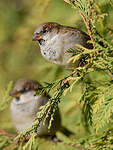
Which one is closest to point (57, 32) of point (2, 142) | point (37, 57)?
point (2, 142)

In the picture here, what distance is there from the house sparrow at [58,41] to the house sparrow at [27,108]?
1.95ft

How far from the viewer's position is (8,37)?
3.85 meters

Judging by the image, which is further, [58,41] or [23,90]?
[23,90]

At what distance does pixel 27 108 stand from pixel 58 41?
0.78m

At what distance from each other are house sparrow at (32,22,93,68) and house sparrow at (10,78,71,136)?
594 millimetres

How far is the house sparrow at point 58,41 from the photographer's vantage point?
140 cm

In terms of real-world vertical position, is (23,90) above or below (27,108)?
above

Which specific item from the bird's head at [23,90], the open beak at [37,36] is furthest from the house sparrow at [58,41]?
the bird's head at [23,90]

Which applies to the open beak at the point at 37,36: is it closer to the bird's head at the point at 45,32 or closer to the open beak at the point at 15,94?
the bird's head at the point at 45,32

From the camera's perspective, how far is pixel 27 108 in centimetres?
204

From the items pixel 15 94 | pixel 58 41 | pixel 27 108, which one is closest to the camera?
pixel 58 41

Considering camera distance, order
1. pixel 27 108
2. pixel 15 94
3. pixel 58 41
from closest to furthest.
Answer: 1. pixel 58 41
2. pixel 27 108
3. pixel 15 94

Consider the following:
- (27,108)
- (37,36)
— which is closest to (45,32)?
(37,36)

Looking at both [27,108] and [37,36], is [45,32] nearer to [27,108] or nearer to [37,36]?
[37,36]
